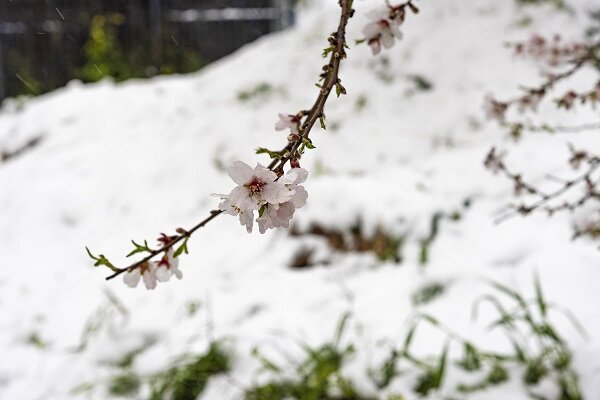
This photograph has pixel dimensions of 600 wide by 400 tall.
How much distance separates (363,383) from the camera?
1396mm

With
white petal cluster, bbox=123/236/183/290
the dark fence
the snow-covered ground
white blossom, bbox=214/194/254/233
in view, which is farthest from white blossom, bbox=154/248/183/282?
the dark fence

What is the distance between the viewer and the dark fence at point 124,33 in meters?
6.63

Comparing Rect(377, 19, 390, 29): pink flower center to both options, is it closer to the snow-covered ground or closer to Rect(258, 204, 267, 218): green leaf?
Rect(258, 204, 267, 218): green leaf

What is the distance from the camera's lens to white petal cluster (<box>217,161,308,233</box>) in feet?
1.76

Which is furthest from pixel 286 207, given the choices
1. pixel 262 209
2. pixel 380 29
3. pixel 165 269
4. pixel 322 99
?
pixel 380 29

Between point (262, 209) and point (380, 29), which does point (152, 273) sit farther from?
point (380, 29)

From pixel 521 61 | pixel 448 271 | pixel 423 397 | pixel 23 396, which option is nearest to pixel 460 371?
pixel 423 397

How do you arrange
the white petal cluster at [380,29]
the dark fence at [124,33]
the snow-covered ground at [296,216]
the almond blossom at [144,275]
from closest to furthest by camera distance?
the almond blossom at [144,275]
the white petal cluster at [380,29]
the snow-covered ground at [296,216]
the dark fence at [124,33]

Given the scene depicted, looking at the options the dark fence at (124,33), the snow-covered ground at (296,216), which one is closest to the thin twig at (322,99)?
the snow-covered ground at (296,216)

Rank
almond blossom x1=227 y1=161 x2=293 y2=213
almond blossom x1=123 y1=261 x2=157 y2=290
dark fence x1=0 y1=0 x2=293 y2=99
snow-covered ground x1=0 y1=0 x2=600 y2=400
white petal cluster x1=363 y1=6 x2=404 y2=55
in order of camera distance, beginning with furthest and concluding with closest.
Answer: dark fence x1=0 y1=0 x2=293 y2=99
snow-covered ground x1=0 y1=0 x2=600 y2=400
white petal cluster x1=363 y1=6 x2=404 y2=55
almond blossom x1=123 y1=261 x2=157 y2=290
almond blossom x1=227 y1=161 x2=293 y2=213

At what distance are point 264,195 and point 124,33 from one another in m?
6.84

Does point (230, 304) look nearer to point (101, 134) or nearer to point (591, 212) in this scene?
point (591, 212)

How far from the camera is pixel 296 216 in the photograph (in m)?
2.21

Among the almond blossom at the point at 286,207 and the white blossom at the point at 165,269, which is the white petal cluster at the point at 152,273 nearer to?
the white blossom at the point at 165,269
